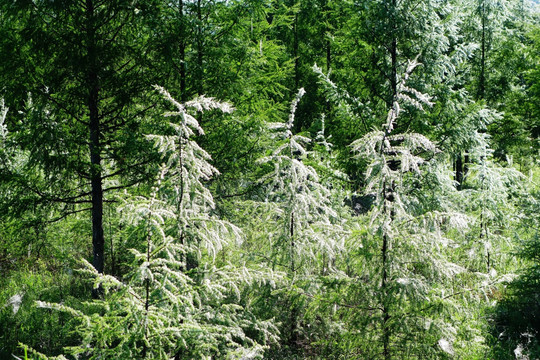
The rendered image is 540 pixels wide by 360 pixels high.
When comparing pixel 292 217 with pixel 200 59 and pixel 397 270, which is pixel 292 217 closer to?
pixel 397 270

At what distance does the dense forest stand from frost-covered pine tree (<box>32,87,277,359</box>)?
0.03 m

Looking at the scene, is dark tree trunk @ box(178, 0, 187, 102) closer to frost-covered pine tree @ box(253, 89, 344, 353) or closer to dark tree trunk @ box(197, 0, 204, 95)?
dark tree trunk @ box(197, 0, 204, 95)

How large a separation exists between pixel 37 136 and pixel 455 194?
27.9ft

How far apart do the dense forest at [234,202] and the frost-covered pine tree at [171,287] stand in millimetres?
31

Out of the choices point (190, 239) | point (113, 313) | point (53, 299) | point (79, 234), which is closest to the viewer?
point (113, 313)

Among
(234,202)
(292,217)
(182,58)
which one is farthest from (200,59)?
(292,217)

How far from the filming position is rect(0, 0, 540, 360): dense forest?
151 inches

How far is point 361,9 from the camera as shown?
8500mm

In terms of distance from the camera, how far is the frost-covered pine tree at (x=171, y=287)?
2869 millimetres

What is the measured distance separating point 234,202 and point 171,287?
12.2ft

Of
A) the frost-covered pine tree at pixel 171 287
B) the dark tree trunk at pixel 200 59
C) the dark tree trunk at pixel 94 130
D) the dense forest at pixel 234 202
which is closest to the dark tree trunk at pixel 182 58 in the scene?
the dense forest at pixel 234 202

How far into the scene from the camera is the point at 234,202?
6.91 m

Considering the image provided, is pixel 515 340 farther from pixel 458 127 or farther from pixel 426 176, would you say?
pixel 458 127

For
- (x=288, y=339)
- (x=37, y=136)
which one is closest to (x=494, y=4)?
(x=288, y=339)
